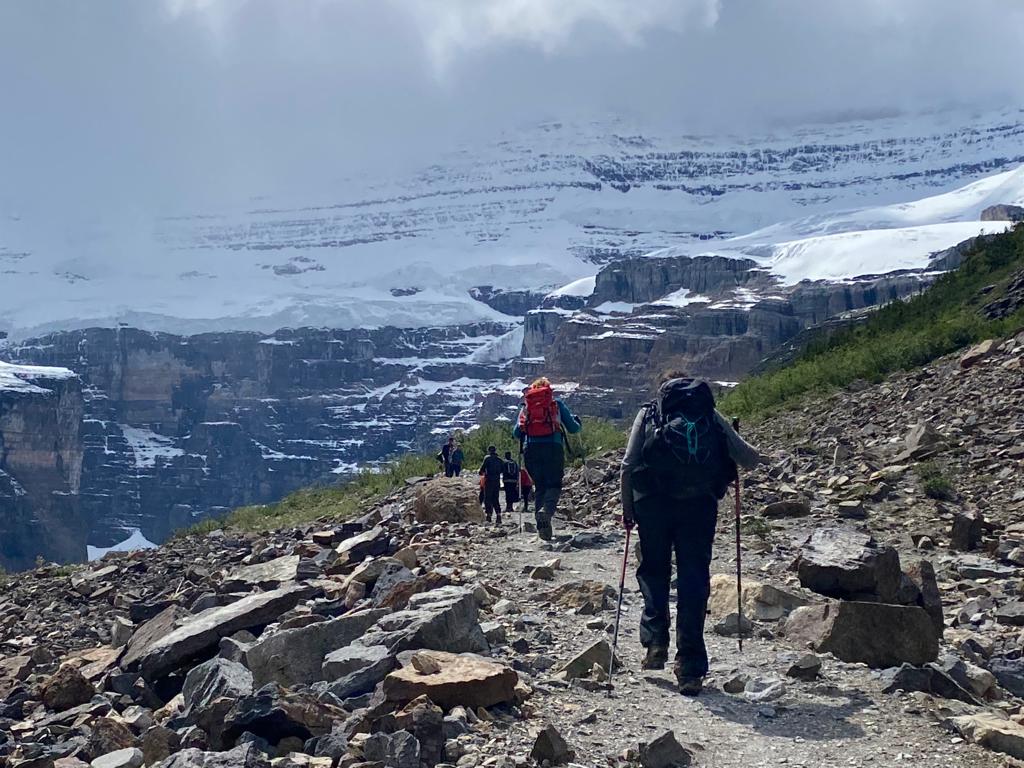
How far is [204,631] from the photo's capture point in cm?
771

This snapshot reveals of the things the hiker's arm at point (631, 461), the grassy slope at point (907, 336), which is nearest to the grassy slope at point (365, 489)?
the grassy slope at point (907, 336)

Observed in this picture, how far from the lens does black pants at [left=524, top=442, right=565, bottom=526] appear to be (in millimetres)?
11789

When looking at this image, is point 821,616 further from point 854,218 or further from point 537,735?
point 854,218

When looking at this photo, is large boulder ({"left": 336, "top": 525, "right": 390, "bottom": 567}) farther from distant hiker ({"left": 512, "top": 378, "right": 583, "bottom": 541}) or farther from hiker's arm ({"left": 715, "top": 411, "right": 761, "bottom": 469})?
hiker's arm ({"left": 715, "top": 411, "right": 761, "bottom": 469})

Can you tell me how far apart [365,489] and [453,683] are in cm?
1798

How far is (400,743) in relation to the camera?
4973mm

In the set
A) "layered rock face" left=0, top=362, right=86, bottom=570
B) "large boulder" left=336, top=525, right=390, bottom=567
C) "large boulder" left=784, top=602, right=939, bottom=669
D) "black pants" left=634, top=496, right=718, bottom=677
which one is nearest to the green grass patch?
"large boulder" left=336, top=525, right=390, bottom=567

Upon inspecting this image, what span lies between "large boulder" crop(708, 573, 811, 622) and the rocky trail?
0.6 inches

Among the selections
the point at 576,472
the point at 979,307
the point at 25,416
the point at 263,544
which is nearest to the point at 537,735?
the point at 263,544

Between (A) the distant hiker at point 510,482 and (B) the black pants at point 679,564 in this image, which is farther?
(A) the distant hiker at point 510,482

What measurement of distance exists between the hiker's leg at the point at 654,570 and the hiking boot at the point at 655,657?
2 cm

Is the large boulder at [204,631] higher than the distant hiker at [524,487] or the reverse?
the reverse

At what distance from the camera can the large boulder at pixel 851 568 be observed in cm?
695

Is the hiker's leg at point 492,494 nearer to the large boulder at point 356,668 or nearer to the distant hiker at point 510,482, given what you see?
the distant hiker at point 510,482
